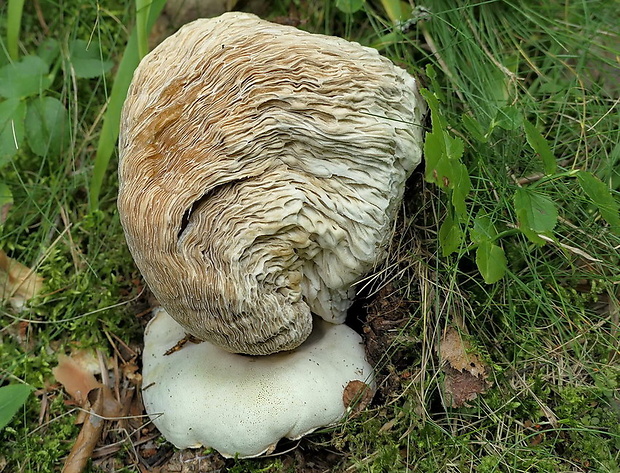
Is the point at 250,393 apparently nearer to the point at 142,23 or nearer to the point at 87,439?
the point at 87,439

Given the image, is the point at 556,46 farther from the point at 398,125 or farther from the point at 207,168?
the point at 207,168

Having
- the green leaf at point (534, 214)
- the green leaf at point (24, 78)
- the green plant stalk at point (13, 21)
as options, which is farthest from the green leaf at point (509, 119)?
the green plant stalk at point (13, 21)

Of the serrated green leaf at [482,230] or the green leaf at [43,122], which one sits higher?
the green leaf at [43,122]

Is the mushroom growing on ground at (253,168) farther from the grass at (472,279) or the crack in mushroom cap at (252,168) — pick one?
the grass at (472,279)

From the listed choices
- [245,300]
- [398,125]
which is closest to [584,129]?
[398,125]

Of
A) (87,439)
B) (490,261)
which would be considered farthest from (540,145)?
(87,439)

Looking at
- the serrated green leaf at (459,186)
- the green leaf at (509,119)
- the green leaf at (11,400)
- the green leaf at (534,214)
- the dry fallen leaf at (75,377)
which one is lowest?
the dry fallen leaf at (75,377)
